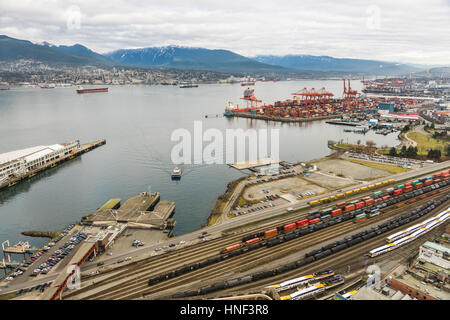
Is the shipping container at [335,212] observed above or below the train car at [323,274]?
above

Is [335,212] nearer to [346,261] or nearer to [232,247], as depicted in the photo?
[346,261]

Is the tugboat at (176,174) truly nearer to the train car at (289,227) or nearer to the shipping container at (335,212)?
the train car at (289,227)

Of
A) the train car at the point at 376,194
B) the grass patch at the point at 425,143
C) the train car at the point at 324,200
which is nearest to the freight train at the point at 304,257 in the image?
the train car at the point at 376,194

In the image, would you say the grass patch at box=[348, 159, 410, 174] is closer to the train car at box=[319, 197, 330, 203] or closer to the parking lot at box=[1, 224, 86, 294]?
the train car at box=[319, 197, 330, 203]

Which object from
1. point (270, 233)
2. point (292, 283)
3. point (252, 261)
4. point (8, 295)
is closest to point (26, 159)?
point (8, 295)
